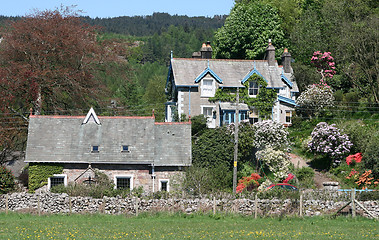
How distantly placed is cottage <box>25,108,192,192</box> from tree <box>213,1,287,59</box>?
86.8ft

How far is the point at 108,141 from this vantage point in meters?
40.1

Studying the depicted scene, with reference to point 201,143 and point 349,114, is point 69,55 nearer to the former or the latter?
point 201,143

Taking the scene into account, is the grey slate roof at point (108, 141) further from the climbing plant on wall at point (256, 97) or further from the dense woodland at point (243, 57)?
the climbing plant on wall at point (256, 97)

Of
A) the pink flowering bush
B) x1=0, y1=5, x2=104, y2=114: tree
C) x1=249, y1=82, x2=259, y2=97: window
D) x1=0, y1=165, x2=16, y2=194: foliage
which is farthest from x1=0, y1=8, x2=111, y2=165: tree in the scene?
the pink flowering bush

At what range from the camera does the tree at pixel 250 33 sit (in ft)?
213

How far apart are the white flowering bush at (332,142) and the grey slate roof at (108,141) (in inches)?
400

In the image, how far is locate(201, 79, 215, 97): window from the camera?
50.2 metres

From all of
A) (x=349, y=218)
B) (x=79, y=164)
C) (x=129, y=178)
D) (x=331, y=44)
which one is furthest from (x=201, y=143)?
(x=331, y=44)

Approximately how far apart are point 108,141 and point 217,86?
14.0m

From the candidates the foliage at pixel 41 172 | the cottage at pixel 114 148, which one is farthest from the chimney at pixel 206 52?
the foliage at pixel 41 172

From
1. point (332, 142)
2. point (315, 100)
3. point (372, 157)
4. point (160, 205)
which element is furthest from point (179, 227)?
point (315, 100)

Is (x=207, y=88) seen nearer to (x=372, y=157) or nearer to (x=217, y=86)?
(x=217, y=86)

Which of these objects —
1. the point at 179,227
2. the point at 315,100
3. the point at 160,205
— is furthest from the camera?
the point at 315,100

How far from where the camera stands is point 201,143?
137 feet
